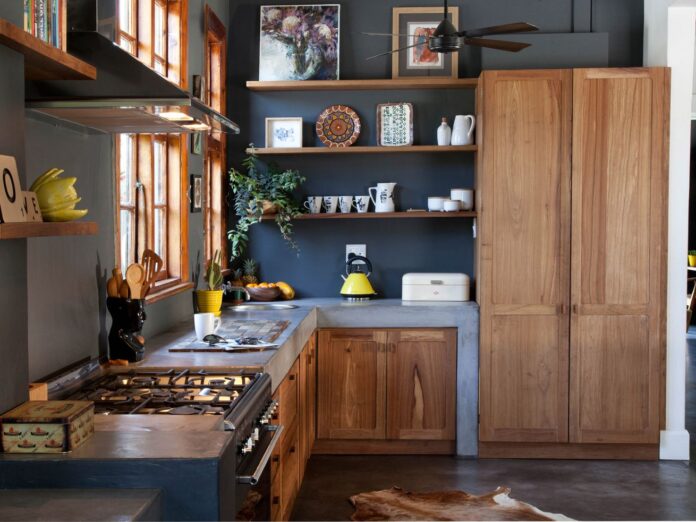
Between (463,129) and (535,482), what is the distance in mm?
2092

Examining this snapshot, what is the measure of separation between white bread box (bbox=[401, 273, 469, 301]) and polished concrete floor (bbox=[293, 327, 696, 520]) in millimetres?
950

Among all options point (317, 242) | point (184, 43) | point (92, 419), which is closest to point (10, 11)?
point (92, 419)

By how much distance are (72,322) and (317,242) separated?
287 cm

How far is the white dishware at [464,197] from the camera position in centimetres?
537

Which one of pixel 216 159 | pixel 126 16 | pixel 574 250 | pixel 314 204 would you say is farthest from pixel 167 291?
pixel 574 250

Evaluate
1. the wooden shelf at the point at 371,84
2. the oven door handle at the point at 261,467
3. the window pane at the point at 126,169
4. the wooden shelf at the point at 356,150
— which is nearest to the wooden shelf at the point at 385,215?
the wooden shelf at the point at 356,150

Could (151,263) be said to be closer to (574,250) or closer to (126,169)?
(126,169)

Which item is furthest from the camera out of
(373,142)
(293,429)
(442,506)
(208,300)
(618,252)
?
(373,142)

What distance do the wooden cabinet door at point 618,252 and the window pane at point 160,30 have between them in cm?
228

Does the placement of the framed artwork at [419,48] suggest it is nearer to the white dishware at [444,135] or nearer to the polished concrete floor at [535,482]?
the white dishware at [444,135]

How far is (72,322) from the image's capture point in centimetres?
295

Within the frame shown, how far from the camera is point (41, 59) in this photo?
2131 mm

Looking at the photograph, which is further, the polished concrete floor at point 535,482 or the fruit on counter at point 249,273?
the fruit on counter at point 249,273

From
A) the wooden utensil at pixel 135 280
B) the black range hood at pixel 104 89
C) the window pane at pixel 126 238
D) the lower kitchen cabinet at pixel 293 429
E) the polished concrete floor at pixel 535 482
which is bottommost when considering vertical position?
the polished concrete floor at pixel 535 482
